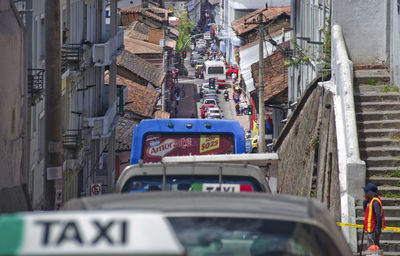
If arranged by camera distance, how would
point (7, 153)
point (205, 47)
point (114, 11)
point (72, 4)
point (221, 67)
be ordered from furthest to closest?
point (205, 47) → point (221, 67) → point (114, 11) → point (72, 4) → point (7, 153)

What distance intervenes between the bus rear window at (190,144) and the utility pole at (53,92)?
5.39m

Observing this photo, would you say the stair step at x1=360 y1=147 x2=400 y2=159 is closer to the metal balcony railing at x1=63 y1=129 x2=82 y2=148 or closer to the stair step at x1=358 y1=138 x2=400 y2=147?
the stair step at x1=358 y1=138 x2=400 y2=147

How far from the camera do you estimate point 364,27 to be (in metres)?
21.5

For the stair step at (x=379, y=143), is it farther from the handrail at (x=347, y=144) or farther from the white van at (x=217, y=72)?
the white van at (x=217, y=72)

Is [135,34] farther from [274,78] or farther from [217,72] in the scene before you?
[274,78]

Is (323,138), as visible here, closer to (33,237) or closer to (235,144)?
(235,144)

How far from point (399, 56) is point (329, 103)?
1880 mm

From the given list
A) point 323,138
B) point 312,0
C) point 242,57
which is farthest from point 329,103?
point 242,57

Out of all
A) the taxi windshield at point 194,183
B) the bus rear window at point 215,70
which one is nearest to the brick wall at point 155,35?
the bus rear window at point 215,70

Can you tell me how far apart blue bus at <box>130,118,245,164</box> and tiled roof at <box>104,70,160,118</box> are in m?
25.7

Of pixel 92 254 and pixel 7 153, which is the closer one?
pixel 92 254

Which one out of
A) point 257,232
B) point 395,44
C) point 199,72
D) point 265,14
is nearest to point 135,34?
point 265,14

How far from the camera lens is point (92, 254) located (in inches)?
111

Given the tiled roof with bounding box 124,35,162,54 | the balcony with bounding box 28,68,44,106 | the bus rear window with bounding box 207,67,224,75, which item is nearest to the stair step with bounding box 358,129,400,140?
the balcony with bounding box 28,68,44,106
